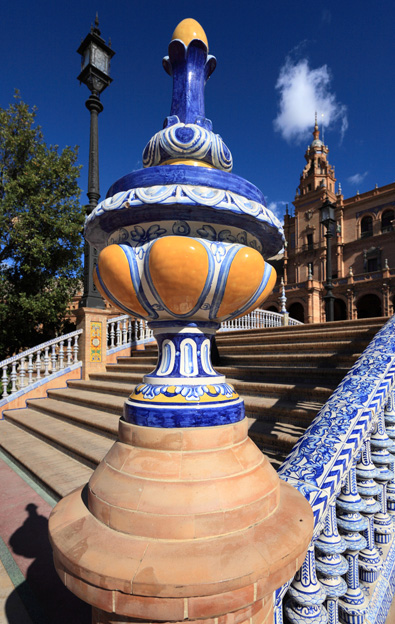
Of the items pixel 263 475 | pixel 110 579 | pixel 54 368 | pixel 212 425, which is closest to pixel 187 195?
pixel 212 425

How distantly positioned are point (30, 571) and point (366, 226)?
3948cm

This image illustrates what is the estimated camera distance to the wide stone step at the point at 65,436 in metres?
3.59

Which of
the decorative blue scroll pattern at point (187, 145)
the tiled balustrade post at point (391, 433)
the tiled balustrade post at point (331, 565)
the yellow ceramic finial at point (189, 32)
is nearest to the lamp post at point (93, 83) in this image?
the yellow ceramic finial at point (189, 32)

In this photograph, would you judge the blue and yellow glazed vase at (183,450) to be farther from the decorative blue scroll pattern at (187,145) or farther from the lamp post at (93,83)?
the lamp post at (93,83)

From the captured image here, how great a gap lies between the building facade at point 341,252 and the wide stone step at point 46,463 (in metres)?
28.6

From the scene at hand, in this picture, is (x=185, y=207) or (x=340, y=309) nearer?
(x=185, y=207)

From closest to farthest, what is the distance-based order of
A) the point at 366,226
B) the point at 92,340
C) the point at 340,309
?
the point at 92,340
the point at 340,309
the point at 366,226

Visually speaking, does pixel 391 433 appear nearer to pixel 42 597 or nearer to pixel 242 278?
pixel 242 278

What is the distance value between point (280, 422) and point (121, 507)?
255cm

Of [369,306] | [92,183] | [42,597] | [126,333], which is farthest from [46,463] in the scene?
[369,306]

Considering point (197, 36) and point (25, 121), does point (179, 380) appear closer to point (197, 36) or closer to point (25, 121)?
point (197, 36)

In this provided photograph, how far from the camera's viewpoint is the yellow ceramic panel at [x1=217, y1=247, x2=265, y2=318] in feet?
3.52

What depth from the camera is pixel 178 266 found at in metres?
1.01

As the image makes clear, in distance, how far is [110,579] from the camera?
2.43 ft
